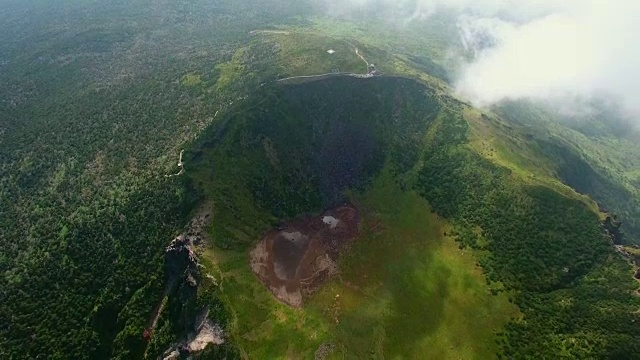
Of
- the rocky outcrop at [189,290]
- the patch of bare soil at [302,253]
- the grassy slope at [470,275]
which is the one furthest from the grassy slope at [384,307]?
the rocky outcrop at [189,290]

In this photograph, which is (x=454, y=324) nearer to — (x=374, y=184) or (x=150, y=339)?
(x=374, y=184)

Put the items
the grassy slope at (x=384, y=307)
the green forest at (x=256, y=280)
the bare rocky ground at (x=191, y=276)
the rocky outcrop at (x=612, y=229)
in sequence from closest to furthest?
the bare rocky ground at (x=191, y=276), the grassy slope at (x=384, y=307), the green forest at (x=256, y=280), the rocky outcrop at (x=612, y=229)

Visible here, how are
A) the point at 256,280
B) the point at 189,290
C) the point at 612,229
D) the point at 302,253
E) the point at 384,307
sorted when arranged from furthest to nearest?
the point at 612,229
the point at 302,253
the point at 256,280
the point at 384,307
the point at 189,290

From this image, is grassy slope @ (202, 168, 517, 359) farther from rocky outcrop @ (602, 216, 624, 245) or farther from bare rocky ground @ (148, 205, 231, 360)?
rocky outcrop @ (602, 216, 624, 245)

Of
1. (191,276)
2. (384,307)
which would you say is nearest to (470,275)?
(384,307)

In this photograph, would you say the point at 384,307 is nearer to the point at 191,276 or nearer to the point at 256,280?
the point at 256,280

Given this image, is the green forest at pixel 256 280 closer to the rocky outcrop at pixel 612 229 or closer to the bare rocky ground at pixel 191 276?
the bare rocky ground at pixel 191 276

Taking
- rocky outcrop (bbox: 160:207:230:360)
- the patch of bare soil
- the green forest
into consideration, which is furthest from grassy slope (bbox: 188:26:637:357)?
rocky outcrop (bbox: 160:207:230:360)

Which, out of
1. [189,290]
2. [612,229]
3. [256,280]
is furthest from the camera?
[612,229]
